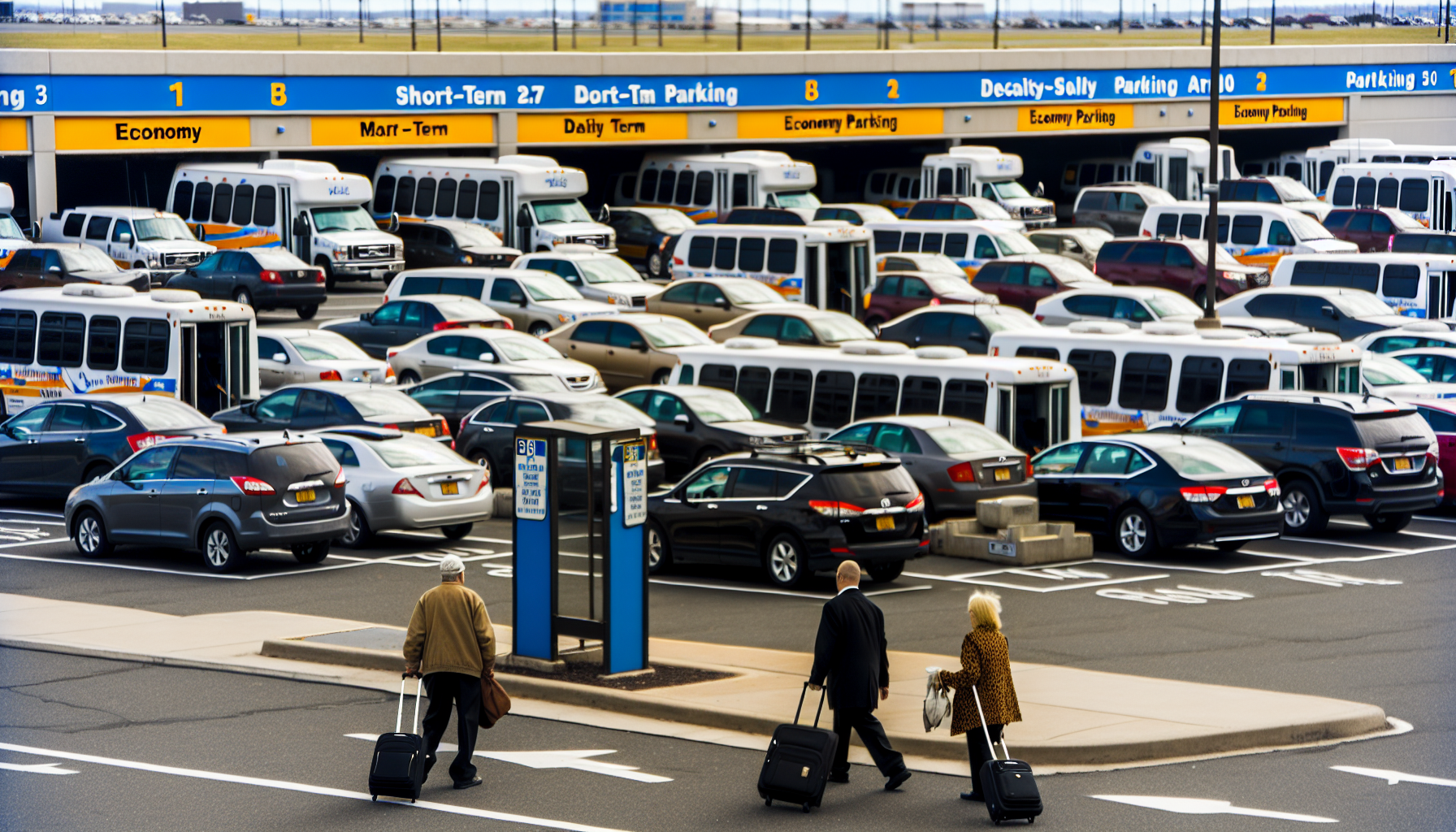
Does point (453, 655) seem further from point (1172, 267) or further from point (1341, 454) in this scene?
point (1172, 267)

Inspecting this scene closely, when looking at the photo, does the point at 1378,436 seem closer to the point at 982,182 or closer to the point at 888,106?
the point at 982,182

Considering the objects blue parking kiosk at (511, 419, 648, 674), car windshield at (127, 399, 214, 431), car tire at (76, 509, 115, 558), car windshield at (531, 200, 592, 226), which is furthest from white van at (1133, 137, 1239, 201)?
blue parking kiosk at (511, 419, 648, 674)

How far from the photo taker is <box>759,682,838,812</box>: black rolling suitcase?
11195mm

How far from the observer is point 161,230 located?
139 feet

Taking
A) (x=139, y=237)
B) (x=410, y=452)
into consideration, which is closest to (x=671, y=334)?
(x=410, y=452)

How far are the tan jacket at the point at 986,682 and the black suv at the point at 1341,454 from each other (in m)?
13.2

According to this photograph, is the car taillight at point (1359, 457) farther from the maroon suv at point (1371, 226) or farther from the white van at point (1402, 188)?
the white van at point (1402, 188)

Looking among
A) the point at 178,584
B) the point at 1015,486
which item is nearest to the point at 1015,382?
the point at 1015,486

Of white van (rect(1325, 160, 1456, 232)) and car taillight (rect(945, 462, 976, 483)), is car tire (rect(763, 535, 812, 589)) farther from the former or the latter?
white van (rect(1325, 160, 1456, 232))

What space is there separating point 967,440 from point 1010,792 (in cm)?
1267

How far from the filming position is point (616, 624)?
48.8 ft

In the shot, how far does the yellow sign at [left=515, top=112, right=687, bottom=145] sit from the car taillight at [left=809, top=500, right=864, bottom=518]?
3628cm

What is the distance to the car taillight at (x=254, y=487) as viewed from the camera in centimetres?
2098

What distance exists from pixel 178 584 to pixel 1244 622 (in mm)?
10846
